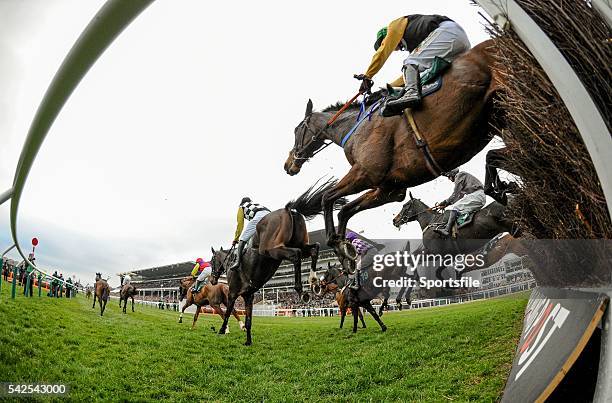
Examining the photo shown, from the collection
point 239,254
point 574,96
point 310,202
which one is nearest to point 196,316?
point 239,254

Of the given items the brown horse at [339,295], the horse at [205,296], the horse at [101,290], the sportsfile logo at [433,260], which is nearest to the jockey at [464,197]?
the sportsfile logo at [433,260]

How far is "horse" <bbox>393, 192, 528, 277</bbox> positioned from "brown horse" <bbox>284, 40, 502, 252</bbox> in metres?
0.42

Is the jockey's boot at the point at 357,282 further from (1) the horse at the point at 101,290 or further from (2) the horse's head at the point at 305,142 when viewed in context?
(1) the horse at the point at 101,290

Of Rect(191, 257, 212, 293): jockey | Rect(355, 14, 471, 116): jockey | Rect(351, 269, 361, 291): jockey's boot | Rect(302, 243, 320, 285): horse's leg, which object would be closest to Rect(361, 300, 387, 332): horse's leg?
Rect(351, 269, 361, 291): jockey's boot

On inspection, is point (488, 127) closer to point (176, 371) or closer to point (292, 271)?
point (292, 271)

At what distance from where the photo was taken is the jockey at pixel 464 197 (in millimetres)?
2076

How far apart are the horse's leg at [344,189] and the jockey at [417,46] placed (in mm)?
266

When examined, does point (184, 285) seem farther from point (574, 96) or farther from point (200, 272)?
point (574, 96)

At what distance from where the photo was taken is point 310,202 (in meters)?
2.40

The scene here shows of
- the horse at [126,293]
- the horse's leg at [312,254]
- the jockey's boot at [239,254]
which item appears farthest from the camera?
the jockey's boot at [239,254]

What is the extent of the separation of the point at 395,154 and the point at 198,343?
175 cm

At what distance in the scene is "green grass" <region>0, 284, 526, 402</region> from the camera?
6.03 feet

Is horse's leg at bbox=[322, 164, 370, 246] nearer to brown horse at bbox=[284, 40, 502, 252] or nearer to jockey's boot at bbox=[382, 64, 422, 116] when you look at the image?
brown horse at bbox=[284, 40, 502, 252]

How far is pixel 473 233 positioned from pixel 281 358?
129cm
